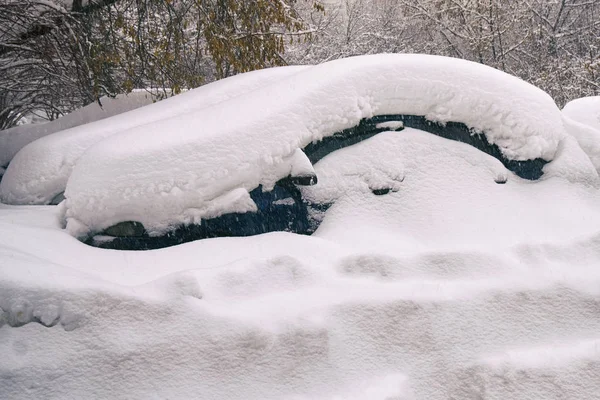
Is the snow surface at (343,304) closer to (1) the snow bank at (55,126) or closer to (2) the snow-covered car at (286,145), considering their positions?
(2) the snow-covered car at (286,145)

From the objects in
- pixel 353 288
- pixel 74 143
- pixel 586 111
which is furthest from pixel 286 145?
pixel 586 111

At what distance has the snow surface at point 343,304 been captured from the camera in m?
1.98

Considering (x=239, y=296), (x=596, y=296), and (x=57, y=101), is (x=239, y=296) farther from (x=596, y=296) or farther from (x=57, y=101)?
(x=57, y=101)

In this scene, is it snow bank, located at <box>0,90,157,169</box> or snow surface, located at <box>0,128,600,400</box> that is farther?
snow bank, located at <box>0,90,157,169</box>

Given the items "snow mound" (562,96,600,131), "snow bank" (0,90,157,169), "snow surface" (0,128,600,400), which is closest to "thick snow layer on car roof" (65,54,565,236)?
"snow surface" (0,128,600,400)

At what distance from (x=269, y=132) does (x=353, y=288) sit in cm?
101

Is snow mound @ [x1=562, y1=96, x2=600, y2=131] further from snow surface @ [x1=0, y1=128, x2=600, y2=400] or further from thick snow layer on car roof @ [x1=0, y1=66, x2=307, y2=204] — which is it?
thick snow layer on car roof @ [x1=0, y1=66, x2=307, y2=204]

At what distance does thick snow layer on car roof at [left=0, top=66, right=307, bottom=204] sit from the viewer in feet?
13.5

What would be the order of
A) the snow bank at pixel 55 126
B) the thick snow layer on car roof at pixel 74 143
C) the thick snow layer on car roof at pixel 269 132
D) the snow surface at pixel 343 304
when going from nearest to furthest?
the snow surface at pixel 343 304 → the thick snow layer on car roof at pixel 269 132 → the thick snow layer on car roof at pixel 74 143 → the snow bank at pixel 55 126

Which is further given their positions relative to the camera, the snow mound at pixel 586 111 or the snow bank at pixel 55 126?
the snow bank at pixel 55 126

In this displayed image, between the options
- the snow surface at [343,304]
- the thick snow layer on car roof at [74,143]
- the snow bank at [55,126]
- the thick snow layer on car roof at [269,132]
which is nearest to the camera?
the snow surface at [343,304]

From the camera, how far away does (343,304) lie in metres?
2.27

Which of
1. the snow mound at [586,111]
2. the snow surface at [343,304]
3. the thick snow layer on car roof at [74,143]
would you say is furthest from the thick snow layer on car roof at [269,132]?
the snow mound at [586,111]

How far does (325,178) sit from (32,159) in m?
2.83
